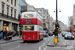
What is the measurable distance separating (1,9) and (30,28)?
15.1m

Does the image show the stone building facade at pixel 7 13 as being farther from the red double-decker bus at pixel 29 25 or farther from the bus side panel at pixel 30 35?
the bus side panel at pixel 30 35

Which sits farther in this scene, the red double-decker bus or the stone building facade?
the stone building facade

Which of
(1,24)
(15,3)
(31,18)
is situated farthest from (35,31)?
(15,3)

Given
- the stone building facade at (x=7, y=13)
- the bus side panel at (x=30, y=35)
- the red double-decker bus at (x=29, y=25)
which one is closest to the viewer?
the red double-decker bus at (x=29, y=25)

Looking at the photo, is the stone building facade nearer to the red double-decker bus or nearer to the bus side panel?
the red double-decker bus

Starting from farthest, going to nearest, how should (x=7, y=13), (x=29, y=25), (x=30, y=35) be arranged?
1. (x=7, y=13)
2. (x=30, y=35)
3. (x=29, y=25)

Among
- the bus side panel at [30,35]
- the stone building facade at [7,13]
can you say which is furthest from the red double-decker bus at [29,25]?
the stone building facade at [7,13]

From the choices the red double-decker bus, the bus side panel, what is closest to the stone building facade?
the red double-decker bus

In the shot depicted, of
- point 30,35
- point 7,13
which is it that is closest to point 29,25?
point 30,35

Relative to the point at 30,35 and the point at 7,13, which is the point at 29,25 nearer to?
the point at 30,35

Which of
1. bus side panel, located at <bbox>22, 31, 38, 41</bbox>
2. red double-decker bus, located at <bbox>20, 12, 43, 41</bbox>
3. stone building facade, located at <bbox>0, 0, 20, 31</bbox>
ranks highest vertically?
stone building facade, located at <bbox>0, 0, 20, 31</bbox>

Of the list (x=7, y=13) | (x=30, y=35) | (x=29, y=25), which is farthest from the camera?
(x=7, y=13)

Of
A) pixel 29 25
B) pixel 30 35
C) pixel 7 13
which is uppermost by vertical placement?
pixel 7 13

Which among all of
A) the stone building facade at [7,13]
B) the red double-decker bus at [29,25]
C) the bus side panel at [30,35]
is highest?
the stone building facade at [7,13]
